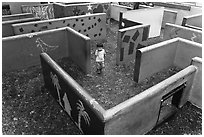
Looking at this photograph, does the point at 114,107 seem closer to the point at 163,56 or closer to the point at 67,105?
the point at 67,105

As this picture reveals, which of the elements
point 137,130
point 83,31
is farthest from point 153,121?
point 83,31

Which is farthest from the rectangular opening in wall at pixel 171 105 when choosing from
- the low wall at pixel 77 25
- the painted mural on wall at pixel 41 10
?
the painted mural on wall at pixel 41 10

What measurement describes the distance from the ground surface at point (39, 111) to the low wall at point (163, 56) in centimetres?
57

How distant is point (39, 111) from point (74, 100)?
131 centimetres

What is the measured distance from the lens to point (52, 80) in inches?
171

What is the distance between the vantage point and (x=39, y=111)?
4309 mm

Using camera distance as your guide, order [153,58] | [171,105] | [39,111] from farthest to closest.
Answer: [153,58] → [171,105] → [39,111]

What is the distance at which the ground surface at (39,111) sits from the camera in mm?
3889

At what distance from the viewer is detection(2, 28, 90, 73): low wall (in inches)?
217

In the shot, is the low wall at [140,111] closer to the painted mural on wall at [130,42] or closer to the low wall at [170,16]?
the painted mural on wall at [130,42]

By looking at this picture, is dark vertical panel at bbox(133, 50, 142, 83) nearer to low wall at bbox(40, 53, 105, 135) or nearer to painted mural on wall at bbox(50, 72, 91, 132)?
low wall at bbox(40, 53, 105, 135)

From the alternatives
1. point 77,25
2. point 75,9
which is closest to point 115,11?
point 75,9

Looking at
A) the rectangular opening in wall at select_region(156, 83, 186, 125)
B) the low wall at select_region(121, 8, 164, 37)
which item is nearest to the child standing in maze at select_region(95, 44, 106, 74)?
the rectangular opening in wall at select_region(156, 83, 186, 125)

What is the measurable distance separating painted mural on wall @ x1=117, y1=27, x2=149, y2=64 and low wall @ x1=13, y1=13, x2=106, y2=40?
2.32 meters
